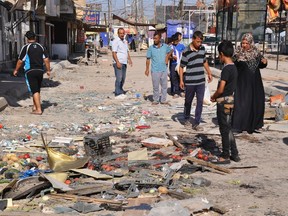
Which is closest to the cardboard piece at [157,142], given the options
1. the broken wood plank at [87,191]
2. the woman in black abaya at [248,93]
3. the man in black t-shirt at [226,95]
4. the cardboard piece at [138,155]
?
the cardboard piece at [138,155]

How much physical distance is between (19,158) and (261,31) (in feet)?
56.9

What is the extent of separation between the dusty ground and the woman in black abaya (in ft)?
0.80

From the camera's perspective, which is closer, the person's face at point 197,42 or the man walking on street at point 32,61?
the person's face at point 197,42

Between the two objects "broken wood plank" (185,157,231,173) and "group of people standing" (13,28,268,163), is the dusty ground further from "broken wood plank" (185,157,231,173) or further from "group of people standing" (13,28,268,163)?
"group of people standing" (13,28,268,163)

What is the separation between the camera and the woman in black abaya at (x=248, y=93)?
26.9 feet

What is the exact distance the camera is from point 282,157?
705 cm

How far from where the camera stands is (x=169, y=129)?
911 cm

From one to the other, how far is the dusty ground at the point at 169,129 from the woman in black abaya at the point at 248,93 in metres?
0.24

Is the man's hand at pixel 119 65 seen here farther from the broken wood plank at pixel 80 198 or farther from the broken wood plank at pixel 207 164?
the broken wood plank at pixel 80 198

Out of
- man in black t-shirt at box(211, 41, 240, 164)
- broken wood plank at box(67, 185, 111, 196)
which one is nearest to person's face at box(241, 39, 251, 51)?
man in black t-shirt at box(211, 41, 240, 164)

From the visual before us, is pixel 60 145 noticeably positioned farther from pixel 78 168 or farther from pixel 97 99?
pixel 97 99

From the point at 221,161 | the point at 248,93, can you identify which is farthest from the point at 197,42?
the point at 221,161

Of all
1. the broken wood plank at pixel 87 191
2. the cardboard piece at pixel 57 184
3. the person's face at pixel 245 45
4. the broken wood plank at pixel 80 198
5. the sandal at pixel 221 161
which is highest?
the person's face at pixel 245 45

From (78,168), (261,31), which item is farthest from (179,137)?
(261,31)
